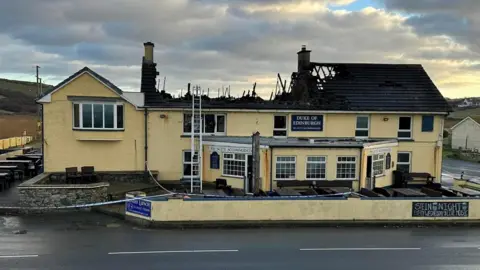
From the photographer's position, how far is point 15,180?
936 inches

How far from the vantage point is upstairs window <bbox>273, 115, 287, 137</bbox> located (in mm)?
24500

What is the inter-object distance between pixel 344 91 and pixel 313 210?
11.8 meters

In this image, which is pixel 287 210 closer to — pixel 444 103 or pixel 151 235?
pixel 151 235

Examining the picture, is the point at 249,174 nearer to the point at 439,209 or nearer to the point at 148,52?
the point at 439,209

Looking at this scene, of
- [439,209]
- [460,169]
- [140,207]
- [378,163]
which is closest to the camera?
[140,207]

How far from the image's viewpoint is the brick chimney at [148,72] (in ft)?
77.0

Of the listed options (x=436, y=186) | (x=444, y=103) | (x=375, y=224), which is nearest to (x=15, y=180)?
(x=375, y=224)

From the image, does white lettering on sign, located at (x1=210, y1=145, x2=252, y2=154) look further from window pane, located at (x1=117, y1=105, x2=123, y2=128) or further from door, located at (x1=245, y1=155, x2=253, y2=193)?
window pane, located at (x1=117, y1=105, x2=123, y2=128)

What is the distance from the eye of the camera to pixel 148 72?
2405 cm

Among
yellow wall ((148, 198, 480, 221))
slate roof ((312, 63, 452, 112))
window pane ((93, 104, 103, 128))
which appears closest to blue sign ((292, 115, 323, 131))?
slate roof ((312, 63, 452, 112))

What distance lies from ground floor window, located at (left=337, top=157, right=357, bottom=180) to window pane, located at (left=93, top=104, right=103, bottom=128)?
12.7m

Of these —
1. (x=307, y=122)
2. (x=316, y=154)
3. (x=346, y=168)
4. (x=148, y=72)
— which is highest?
(x=148, y=72)

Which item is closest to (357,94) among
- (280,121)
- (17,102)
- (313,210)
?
(280,121)

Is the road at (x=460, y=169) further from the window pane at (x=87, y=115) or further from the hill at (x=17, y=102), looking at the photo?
the hill at (x=17, y=102)
